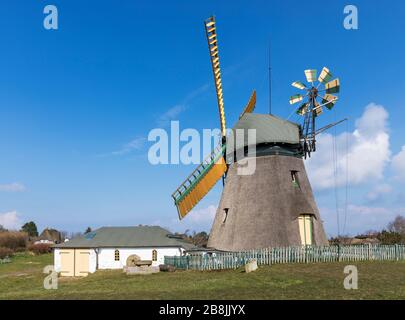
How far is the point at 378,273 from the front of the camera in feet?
67.7

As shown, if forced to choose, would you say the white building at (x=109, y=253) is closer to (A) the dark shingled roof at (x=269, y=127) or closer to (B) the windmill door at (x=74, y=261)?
(B) the windmill door at (x=74, y=261)

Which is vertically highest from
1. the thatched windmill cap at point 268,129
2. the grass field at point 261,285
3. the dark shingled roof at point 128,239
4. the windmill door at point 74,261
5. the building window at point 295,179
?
the thatched windmill cap at point 268,129

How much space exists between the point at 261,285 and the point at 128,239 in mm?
18149

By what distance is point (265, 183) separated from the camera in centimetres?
2758

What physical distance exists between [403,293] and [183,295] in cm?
822

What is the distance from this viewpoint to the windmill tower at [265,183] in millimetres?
26672

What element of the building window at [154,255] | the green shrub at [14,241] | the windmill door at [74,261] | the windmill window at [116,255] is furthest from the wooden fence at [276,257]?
the green shrub at [14,241]

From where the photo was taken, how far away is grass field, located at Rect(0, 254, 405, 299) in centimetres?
1548

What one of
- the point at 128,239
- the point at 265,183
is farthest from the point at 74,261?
the point at 265,183

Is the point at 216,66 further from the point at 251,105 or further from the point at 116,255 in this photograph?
the point at 116,255

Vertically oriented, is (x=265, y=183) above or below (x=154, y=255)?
→ above

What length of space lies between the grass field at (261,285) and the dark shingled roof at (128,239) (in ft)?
26.7
